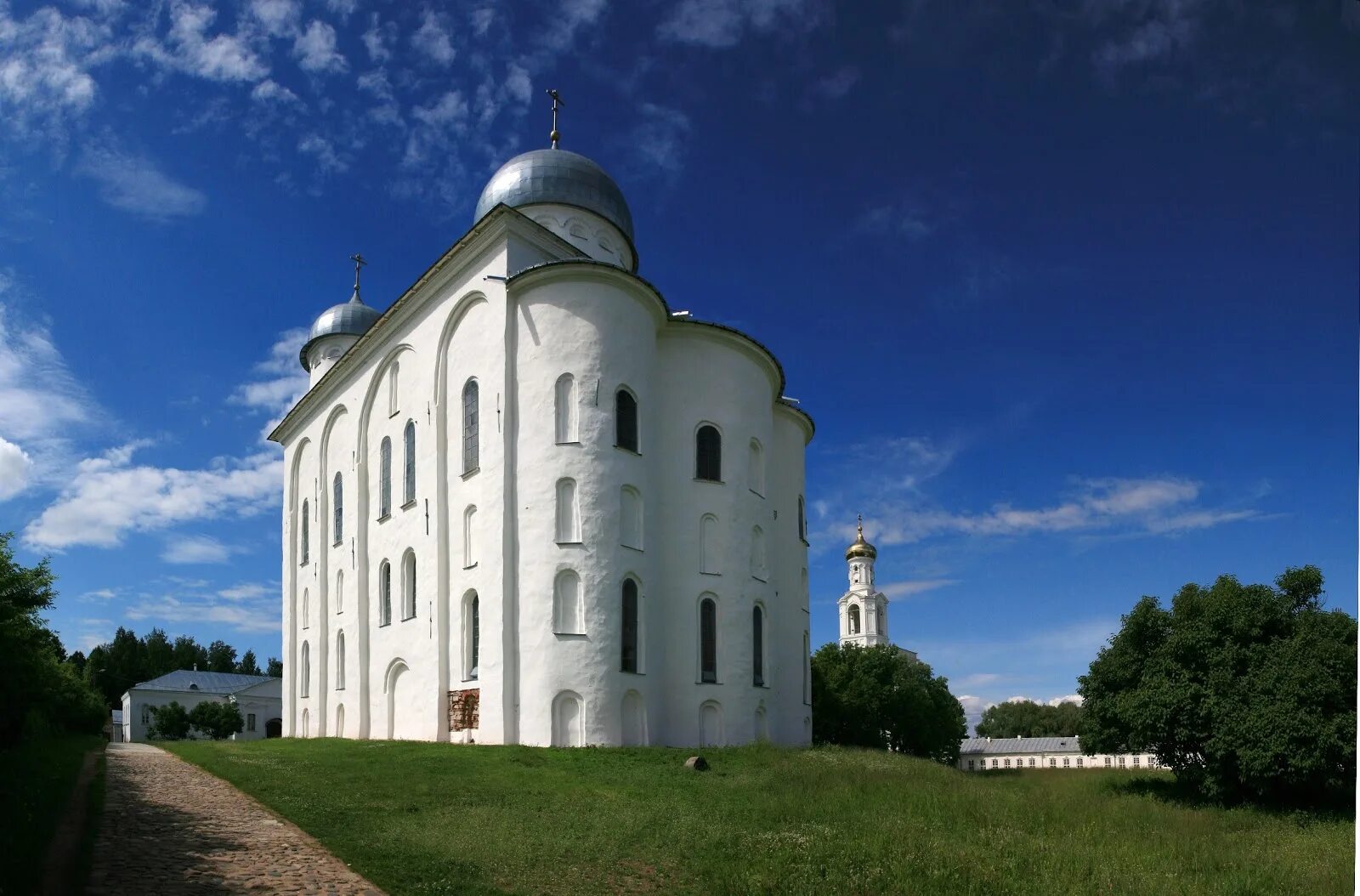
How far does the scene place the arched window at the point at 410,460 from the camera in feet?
102

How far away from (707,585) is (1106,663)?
35.6 ft

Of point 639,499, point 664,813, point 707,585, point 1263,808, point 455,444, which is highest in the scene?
point 455,444

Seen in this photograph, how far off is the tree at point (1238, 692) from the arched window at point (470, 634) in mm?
16215

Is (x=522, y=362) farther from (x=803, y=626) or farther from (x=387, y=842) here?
(x=387, y=842)

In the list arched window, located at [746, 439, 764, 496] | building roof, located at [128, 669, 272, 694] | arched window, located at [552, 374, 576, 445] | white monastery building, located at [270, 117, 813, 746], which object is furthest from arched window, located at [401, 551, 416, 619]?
building roof, located at [128, 669, 272, 694]

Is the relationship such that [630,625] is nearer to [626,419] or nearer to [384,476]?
[626,419]

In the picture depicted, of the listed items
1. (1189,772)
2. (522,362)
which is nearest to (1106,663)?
(1189,772)

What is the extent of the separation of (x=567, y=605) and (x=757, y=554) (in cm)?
676

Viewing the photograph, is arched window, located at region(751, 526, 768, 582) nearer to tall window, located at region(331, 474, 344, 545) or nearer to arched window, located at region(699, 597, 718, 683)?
arched window, located at region(699, 597, 718, 683)

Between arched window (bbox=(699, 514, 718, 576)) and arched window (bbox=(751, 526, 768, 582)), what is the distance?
4.46 feet

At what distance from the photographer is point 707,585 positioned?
27.8 meters

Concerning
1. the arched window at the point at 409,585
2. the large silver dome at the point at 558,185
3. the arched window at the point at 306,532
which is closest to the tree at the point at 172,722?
the arched window at the point at 306,532

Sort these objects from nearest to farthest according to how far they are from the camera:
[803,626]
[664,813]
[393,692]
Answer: [664,813], [393,692], [803,626]

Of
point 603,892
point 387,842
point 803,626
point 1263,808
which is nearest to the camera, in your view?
point 603,892
